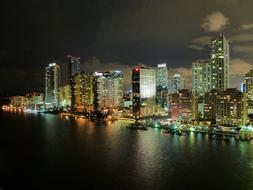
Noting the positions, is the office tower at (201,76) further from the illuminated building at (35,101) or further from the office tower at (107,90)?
the illuminated building at (35,101)

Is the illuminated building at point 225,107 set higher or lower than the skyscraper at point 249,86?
lower

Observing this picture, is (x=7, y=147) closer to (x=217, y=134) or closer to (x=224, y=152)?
(x=224, y=152)

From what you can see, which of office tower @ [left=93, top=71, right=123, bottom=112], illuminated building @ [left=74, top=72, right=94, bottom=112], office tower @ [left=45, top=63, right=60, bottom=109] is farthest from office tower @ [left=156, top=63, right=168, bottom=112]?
office tower @ [left=45, top=63, right=60, bottom=109]

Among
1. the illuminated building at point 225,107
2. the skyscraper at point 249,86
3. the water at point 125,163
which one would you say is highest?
the skyscraper at point 249,86

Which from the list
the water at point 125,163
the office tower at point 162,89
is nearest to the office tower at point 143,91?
the office tower at point 162,89

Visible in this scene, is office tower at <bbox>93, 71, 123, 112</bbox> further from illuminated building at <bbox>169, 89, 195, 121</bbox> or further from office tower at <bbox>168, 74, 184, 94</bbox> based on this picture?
illuminated building at <bbox>169, 89, 195, 121</bbox>

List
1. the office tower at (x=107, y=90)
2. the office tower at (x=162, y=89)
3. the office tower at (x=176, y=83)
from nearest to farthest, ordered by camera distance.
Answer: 1. the office tower at (x=162, y=89)
2. the office tower at (x=107, y=90)
3. the office tower at (x=176, y=83)

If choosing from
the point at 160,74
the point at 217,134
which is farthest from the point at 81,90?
the point at 217,134
